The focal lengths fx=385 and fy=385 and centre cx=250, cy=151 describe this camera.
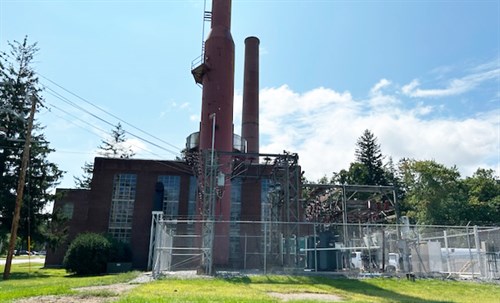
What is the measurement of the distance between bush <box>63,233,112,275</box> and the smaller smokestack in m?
15.8

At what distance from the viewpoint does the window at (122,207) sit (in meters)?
33.4

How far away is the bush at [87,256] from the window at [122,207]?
663 centimetres

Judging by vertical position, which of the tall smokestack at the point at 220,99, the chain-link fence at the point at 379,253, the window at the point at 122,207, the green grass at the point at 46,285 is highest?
the tall smokestack at the point at 220,99

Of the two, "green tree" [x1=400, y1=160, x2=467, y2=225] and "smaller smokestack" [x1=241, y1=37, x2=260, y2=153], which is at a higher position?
"smaller smokestack" [x1=241, y1=37, x2=260, y2=153]

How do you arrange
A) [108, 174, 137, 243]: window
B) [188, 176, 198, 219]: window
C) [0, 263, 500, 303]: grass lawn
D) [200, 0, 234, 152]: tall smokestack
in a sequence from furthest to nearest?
1. [188, 176, 198, 219]: window
2. [108, 174, 137, 243]: window
3. [200, 0, 234, 152]: tall smokestack
4. [0, 263, 500, 303]: grass lawn

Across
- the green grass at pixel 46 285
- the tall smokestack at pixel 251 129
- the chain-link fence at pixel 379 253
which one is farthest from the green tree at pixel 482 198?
the green grass at pixel 46 285

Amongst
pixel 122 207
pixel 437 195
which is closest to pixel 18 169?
pixel 122 207

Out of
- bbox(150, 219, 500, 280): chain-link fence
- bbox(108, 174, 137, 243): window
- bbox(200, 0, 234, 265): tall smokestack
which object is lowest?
bbox(150, 219, 500, 280): chain-link fence

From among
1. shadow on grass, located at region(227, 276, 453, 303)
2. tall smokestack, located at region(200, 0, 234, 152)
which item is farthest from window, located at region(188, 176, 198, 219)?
shadow on grass, located at region(227, 276, 453, 303)

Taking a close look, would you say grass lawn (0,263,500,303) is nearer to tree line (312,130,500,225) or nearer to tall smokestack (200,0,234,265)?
tall smokestack (200,0,234,265)

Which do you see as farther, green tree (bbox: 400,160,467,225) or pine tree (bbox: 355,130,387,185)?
pine tree (bbox: 355,130,387,185)

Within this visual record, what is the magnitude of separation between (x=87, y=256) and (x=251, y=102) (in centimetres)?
2066

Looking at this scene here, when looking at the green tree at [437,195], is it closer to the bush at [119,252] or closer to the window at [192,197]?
the window at [192,197]

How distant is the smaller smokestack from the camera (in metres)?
37.5
